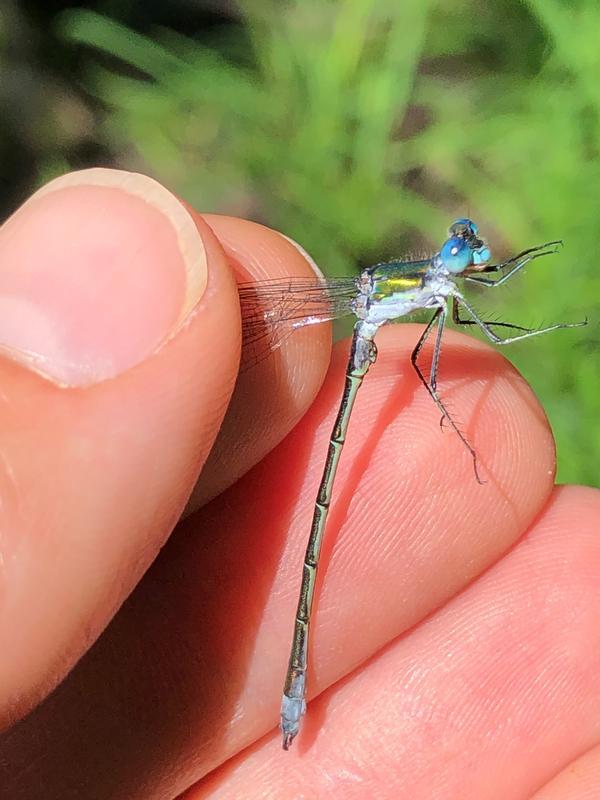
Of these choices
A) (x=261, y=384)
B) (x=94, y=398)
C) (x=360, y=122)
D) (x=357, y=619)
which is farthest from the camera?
(x=360, y=122)

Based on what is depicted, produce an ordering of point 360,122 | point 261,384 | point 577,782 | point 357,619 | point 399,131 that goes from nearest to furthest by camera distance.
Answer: point 261,384 → point 577,782 → point 357,619 → point 360,122 → point 399,131

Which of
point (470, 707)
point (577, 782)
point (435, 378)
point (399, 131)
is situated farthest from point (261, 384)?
point (399, 131)

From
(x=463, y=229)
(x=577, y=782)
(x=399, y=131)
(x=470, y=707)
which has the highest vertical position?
(x=399, y=131)

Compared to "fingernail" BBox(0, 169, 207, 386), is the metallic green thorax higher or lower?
lower

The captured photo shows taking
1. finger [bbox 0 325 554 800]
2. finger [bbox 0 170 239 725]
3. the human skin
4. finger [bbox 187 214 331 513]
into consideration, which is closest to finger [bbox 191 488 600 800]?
the human skin

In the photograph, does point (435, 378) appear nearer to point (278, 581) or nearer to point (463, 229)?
point (463, 229)

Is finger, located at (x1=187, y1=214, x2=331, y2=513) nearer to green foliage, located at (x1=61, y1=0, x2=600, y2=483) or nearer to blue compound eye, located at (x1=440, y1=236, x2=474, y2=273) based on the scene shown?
blue compound eye, located at (x1=440, y1=236, x2=474, y2=273)
